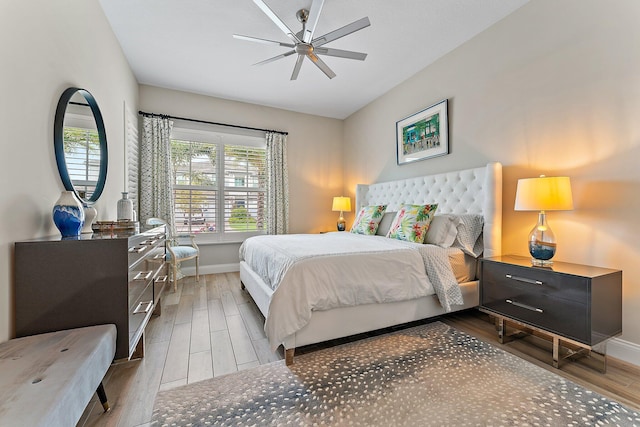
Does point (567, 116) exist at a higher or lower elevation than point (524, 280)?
higher

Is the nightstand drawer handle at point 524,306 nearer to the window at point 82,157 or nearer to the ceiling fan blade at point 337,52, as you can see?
the ceiling fan blade at point 337,52

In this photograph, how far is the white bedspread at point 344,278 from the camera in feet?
6.06

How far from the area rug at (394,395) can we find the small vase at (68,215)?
114 cm

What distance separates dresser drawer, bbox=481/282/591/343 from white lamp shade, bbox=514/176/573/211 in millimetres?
630

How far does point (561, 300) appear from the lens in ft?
5.96

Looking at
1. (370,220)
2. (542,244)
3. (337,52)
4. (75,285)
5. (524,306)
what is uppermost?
(337,52)

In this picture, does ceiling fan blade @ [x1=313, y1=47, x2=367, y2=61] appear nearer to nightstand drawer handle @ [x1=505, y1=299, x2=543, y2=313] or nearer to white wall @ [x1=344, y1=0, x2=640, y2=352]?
white wall @ [x1=344, y1=0, x2=640, y2=352]

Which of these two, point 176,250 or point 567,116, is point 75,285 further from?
point 567,116

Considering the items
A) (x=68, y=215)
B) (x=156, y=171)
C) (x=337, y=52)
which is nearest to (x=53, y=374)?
(x=68, y=215)

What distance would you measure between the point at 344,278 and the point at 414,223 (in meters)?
1.17

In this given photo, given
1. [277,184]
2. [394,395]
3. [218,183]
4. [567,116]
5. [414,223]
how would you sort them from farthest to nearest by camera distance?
→ [277,184] → [218,183] → [414,223] → [567,116] → [394,395]

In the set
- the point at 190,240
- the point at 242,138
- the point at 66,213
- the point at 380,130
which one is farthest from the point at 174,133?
the point at 380,130

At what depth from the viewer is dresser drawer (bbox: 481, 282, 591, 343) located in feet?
5.65

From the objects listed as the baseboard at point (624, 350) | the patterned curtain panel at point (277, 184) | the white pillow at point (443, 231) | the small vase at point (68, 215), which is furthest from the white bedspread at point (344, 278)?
the patterned curtain panel at point (277, 184)
